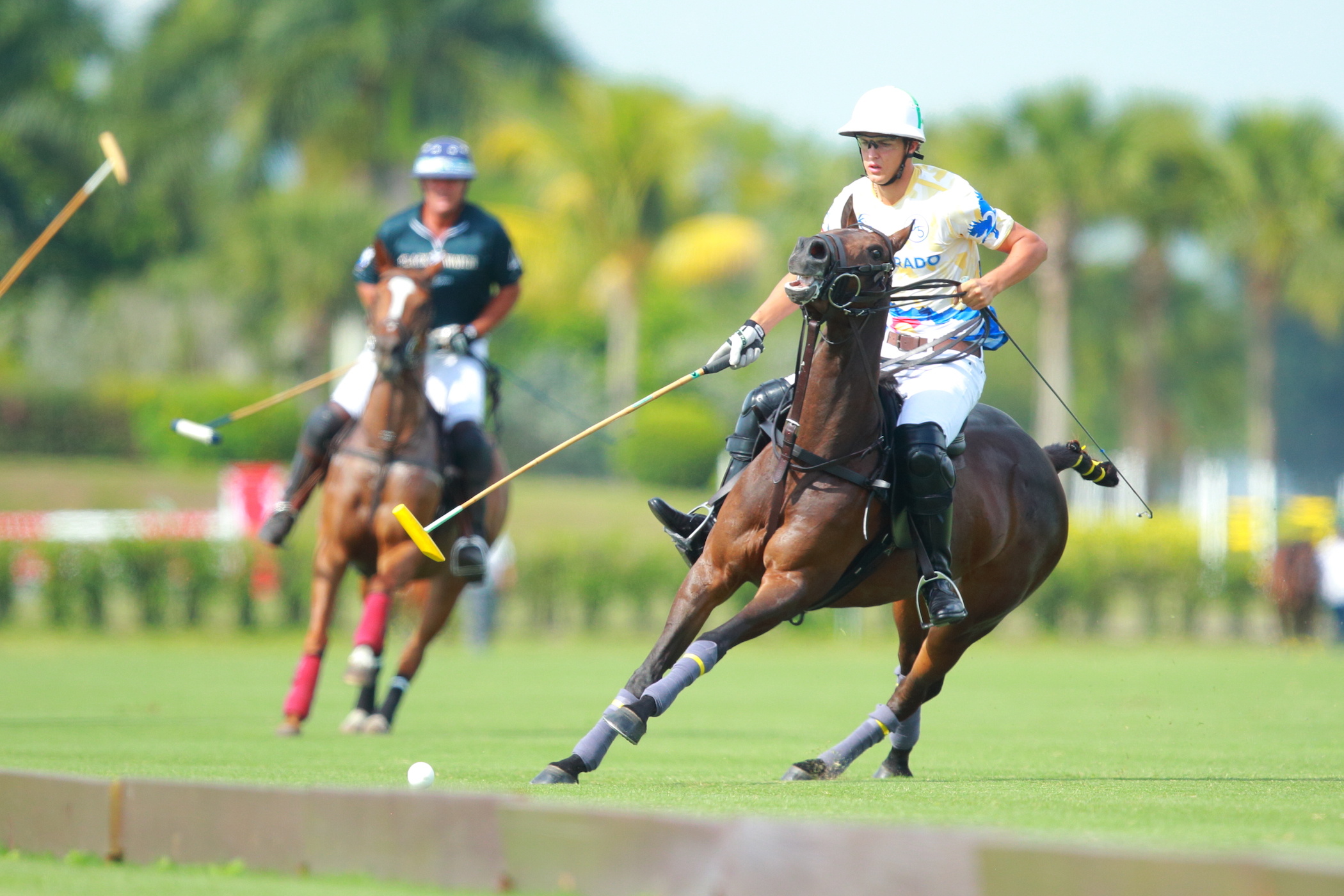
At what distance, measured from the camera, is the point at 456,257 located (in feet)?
38.6

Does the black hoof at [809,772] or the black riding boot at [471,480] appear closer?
the black hoof at [809,772]

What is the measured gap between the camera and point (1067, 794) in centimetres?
667

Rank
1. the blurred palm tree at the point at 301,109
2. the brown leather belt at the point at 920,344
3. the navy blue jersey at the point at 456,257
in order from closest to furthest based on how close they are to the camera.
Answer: the brown leather belt at the point at 920,344, the navy blue jersey at the point at 456,257, the blurred palm tree at the point at 301,109

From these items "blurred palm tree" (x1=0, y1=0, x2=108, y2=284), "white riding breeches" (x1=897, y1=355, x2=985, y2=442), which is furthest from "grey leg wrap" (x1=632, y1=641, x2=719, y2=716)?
"blurred palm tree" (x1=0, y1=0, x2=108, y2=284)

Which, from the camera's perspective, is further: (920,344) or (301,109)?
(301,109)

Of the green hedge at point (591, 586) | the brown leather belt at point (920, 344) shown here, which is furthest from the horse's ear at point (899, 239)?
the green hedge at point (591, 586)

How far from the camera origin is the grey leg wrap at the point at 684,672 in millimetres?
6684

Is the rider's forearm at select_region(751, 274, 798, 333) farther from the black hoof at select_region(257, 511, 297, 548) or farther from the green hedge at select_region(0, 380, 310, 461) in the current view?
the green hedge at select_region(0, 380, 310, 461)

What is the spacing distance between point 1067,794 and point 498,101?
42.1 m

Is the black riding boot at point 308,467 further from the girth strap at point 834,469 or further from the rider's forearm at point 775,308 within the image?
the girth strap at point 834,469

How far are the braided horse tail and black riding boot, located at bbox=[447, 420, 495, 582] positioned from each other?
158 inches

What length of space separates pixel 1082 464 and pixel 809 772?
7.52ft

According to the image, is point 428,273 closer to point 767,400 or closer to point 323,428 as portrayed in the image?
point 323,428

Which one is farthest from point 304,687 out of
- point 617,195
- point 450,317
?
point 617,195
